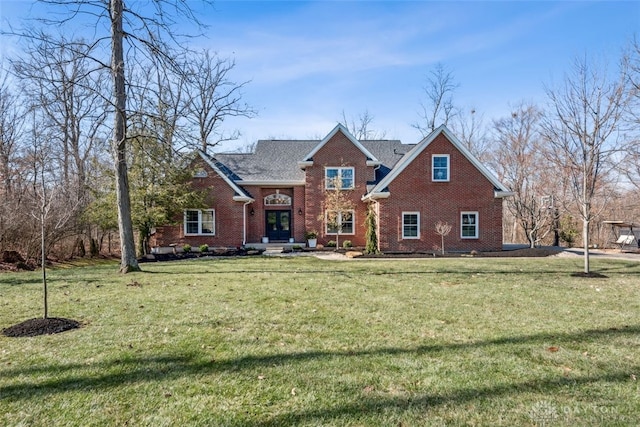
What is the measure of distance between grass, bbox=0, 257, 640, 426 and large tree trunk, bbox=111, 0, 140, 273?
11.2ft

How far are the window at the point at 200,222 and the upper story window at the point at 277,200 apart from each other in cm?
355

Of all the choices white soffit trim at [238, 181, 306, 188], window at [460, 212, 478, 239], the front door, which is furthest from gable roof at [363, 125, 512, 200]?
the front door

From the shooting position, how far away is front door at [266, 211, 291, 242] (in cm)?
2303

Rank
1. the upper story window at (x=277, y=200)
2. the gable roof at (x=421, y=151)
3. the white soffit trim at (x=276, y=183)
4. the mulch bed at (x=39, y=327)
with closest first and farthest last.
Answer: the mulch bed at (x=39, y=327), the gable roof at (x=421, y=151), the white soffit trim at (x=276, y=183), the upper story window at (x=277, y=200)

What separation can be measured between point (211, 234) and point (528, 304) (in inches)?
692

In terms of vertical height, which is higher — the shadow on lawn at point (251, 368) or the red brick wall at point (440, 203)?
the red brick wall at point (440, 203)

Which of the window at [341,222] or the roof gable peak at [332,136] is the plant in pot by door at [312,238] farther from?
the roof gable peak at [332,136]

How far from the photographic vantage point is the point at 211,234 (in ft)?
69.1

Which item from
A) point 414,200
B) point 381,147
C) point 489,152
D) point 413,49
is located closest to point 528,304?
point 413,49

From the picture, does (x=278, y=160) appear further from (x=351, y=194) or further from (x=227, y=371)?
(x=227, y=371)

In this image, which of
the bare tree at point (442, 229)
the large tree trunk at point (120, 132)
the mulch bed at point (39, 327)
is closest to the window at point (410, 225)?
the bare tree at point (442, 229)

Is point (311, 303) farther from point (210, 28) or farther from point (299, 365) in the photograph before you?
point (210, 28)

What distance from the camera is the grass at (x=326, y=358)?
2.97m

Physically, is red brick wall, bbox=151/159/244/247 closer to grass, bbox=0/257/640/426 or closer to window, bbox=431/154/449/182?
window, bbox=431/154/449/182
